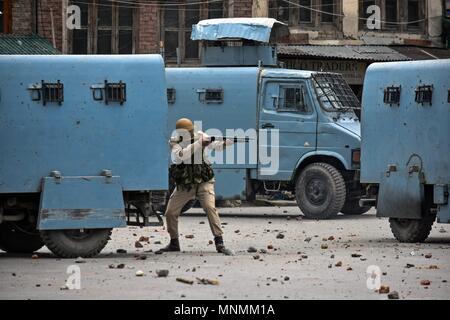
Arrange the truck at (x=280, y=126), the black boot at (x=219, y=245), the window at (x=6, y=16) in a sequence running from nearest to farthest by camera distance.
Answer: the black boot at (x=219, y=245) → the truck at (x=280, y=126) → the window at (x=6, y=16)

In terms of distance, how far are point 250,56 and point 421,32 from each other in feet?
45.0

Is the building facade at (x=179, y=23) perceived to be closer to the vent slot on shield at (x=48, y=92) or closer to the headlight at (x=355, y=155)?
the headlight at (x=355, y=155)

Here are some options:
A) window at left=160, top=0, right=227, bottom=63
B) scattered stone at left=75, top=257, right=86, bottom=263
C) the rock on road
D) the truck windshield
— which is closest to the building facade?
window at left=160, top=0, right=227, bottom=63

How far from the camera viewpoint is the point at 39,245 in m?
17.0

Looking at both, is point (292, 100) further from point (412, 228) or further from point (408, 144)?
point (412, 228)

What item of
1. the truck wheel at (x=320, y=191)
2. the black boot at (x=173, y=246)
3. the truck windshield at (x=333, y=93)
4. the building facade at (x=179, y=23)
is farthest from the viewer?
the building facade at (x=179, y=23)

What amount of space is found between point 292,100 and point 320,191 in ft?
5.60

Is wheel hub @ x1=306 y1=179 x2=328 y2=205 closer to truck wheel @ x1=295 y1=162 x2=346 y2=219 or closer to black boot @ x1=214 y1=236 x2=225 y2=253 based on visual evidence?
truck wheel @ x1=295 y1=162 x2=346 y2=219

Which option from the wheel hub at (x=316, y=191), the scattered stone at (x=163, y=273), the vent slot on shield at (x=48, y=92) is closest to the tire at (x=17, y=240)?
the vent slot on shield at (x=48, y=92)

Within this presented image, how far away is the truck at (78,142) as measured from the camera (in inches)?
629

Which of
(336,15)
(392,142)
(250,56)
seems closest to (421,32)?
(336,15)

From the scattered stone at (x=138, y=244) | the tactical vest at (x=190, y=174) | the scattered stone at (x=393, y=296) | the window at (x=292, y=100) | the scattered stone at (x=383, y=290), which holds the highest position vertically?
the window at (x=292, y=100)

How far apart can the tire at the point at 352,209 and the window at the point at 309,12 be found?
1169 centimetres

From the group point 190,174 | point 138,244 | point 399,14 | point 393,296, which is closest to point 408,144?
point 190,174
